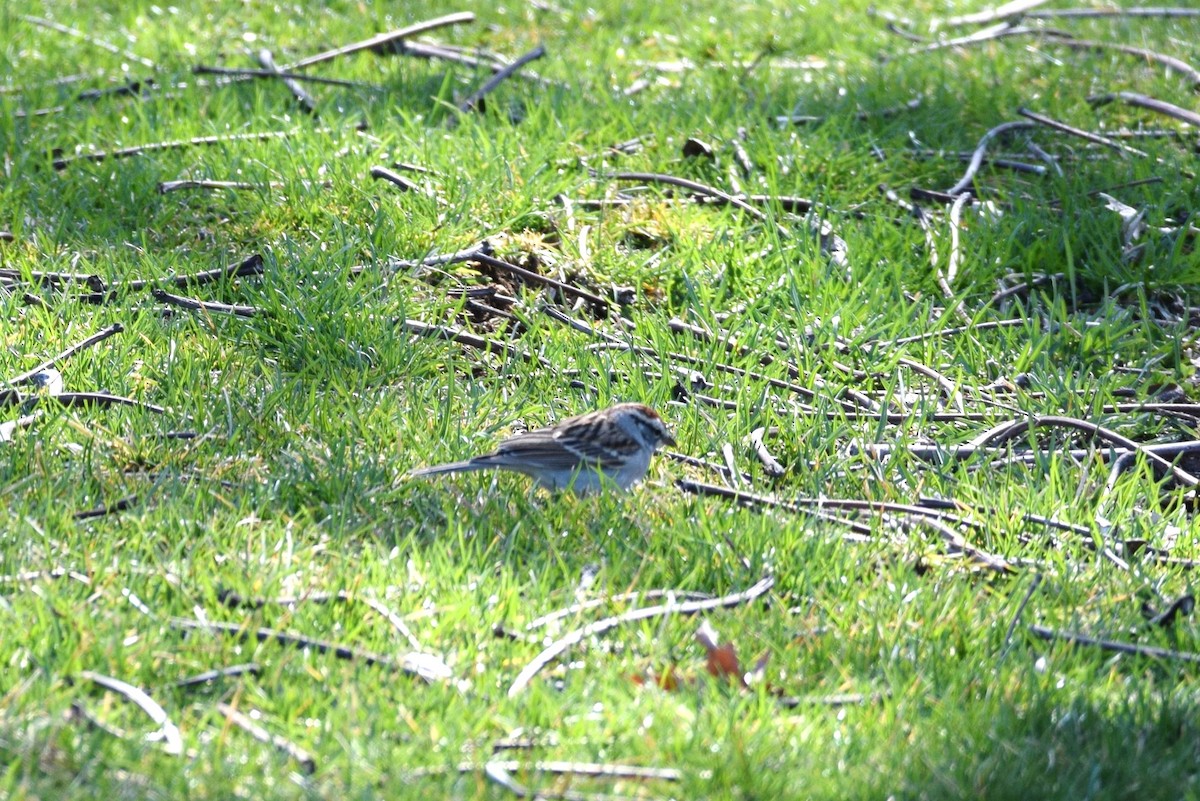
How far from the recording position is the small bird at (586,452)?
12.9 feet

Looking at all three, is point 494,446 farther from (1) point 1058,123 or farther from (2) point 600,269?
(1) point 1058,123

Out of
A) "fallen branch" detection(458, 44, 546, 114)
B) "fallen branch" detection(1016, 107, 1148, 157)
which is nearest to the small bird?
"fallen branch" detection(458, 44, 546, 114)

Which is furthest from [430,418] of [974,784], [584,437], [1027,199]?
[1027,199]

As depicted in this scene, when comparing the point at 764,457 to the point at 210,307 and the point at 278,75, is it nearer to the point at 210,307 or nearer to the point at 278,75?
the point at 210,307

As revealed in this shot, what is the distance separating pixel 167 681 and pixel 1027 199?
4309 millimetres

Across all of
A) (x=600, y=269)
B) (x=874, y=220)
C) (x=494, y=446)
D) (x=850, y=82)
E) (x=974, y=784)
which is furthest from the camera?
(x=850, y=82)

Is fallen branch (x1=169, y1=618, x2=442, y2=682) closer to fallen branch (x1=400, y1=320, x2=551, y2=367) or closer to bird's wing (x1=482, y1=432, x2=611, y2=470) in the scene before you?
bird's wing (x1=482, y1=432, x2=611, y2=470)

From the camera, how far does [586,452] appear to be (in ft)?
13.0

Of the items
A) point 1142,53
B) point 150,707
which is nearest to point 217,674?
point 150,707

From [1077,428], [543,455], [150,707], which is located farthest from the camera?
[1077,428]

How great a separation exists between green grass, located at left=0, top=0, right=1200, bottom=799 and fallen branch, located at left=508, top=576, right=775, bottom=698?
1.3 inches

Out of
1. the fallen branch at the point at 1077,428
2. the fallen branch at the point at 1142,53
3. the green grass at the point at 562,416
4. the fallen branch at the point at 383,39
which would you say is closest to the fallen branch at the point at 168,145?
the green grass at the point at 562,416

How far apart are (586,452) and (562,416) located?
630mm

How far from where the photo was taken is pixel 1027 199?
19.8 ft
